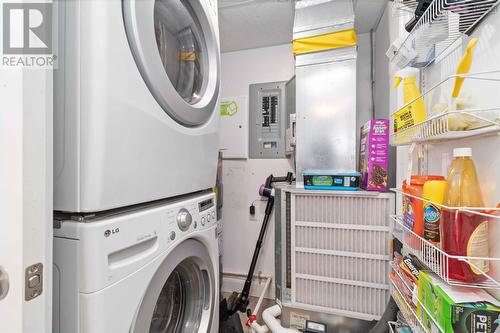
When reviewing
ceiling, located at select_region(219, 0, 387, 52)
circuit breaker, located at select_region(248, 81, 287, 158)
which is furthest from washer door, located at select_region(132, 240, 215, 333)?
ceiling, located at select_region(219, 0, 387, 52)

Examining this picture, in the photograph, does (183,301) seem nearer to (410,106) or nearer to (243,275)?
(410,106)

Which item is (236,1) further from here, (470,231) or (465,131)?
(470,231)

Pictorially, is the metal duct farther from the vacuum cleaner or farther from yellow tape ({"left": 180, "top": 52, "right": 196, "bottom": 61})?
yellow tape ({"left": 180, "top": 52, "right": 196, "bottom": 61})

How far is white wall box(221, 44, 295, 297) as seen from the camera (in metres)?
2.20

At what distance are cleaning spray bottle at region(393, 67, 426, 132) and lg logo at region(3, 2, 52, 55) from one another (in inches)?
40.1

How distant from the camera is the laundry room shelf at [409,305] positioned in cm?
72

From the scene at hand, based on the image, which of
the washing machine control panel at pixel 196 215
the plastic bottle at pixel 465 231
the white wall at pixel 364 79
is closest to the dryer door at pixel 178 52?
the washing machine control panel at pixel 196 215

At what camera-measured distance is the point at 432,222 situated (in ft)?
2.27

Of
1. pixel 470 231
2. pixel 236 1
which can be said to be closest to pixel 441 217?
pixel 470 231

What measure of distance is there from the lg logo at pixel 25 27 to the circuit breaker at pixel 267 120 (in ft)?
5.95

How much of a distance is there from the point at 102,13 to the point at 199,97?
45 cm

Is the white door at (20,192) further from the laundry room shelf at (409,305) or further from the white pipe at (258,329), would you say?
the white pipe at (258,329)

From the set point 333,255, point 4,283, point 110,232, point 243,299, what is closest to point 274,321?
point 243,299

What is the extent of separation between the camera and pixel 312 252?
54.8 inches
